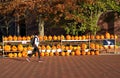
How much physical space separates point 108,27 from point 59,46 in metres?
11.5

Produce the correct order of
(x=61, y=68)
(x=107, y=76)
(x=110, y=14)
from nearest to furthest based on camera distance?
(x=107, y=76) → (x=61, y=68) → (x=110, y=14)

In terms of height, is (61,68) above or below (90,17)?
below

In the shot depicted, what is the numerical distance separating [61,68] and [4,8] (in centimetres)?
1098

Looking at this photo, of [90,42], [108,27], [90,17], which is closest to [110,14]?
[108,27]

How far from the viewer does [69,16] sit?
2677cm

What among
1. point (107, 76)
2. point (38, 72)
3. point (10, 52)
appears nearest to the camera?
point (107, 76)

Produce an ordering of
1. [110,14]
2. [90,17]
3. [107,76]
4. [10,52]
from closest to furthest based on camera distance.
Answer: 1. [107,76]
2. [10,52]
3. [90,17]
4. [110,14]

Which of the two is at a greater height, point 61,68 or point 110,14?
point 110,14

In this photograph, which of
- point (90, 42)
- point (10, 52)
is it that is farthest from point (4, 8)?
point (90, 42)

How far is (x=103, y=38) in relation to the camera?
86.8ft

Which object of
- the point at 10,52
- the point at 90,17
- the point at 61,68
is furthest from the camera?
the point at 90,17

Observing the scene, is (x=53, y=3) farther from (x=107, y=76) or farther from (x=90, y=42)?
(x=107, y=76)

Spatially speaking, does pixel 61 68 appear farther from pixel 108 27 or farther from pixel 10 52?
pixel 108 27

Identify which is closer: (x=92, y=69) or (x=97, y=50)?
(x=92, y=69)
